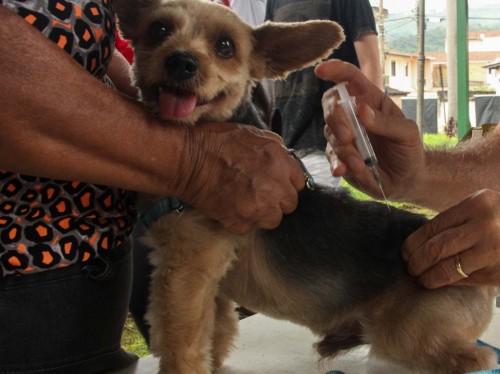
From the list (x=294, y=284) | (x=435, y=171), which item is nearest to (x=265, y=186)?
(x=294, y=284)

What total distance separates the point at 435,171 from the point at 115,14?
1.04 metres

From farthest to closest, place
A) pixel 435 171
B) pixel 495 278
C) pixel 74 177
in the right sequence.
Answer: pixel 435 171 → pixel 495 278 → pixel 74 177

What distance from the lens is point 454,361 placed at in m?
1.36

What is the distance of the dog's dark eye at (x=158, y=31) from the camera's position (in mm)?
1502

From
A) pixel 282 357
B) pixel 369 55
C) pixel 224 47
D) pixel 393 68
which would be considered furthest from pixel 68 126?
pixel 393 68

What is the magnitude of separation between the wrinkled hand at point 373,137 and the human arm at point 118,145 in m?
0.16

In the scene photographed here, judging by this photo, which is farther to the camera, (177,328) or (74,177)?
(177,328)

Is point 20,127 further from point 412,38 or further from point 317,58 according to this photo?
point 412,38

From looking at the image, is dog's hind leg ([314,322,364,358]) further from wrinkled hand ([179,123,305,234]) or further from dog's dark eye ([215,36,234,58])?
dog's dark eye ([215,36,234,58])

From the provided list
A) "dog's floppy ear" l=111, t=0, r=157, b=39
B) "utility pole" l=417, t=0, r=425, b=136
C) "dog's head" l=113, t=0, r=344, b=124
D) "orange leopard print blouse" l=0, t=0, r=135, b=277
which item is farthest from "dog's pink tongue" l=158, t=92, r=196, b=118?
"utility pole" l=417, t=0, r=425, b=136

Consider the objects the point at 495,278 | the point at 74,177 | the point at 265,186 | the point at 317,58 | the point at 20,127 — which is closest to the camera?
the point at 20,127

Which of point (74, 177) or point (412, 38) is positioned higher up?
point (74, 177)

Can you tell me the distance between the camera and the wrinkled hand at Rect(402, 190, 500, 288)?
4.52 feet

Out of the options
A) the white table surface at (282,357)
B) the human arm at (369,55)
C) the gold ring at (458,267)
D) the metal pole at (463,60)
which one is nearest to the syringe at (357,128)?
the gold ring at (458,267)
